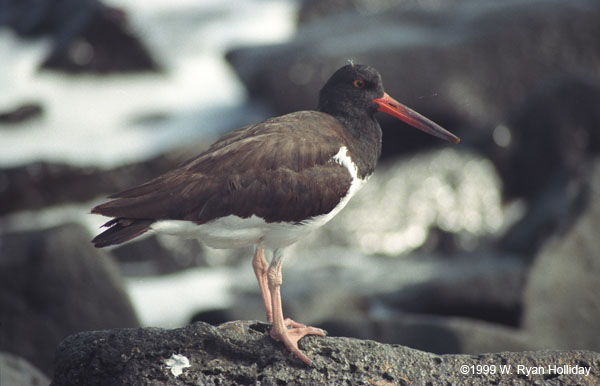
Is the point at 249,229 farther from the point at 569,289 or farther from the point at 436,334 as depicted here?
the point at 569,289

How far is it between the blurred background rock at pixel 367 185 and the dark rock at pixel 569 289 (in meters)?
0.02

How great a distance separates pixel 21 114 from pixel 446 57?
796 cm

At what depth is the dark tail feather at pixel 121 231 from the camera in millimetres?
5277

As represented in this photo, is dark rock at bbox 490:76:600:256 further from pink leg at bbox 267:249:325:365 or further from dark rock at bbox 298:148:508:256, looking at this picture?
pink leg at bbox 267:249:325:365

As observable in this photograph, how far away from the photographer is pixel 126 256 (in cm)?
1282

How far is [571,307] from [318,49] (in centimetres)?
756

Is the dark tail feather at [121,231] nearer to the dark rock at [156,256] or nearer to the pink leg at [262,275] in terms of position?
the pink leg at [262,275]

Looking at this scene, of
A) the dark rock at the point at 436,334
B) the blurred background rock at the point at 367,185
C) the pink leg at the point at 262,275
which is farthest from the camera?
the blurred background rock at the point at 367,185

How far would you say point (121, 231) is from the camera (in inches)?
212

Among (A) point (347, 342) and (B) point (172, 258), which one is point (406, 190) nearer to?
(B) point (172, 258)

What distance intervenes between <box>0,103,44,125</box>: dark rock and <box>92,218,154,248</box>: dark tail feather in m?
10.00

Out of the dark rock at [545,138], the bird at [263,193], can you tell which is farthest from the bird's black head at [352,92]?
the dark rock at [545,138]

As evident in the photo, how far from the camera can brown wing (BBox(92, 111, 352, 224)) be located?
558 cm

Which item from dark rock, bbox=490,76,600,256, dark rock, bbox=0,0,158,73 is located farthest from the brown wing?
dark rock, bbox=0,0,158,73
